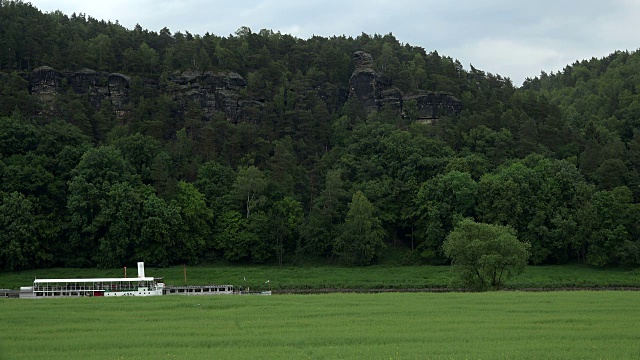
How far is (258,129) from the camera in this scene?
130 meters

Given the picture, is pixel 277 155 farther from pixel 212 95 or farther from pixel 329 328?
pixel 329 328

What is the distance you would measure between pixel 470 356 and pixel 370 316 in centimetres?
1326

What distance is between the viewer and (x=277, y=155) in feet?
378

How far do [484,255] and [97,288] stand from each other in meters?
41.1

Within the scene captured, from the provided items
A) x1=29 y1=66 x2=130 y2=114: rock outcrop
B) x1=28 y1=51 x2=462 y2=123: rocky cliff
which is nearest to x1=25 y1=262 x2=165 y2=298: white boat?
x1=28 y1=51 x2=462 y2=123: rocky cliff

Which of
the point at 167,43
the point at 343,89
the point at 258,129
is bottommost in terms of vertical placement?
the point at 258,129

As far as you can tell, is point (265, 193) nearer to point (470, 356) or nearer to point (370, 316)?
point (370, 316)

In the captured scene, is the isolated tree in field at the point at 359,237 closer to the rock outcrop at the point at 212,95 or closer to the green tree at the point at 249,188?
the green tree at the point at 249,188

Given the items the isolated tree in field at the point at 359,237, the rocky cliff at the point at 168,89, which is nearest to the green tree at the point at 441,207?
the isolated tree in field at the point at 359,237

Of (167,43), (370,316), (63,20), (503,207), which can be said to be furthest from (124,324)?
(63,20)

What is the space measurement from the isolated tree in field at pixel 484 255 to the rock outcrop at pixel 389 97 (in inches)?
2932

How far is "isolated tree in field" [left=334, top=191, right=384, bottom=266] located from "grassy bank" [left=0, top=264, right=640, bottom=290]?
2.05 m

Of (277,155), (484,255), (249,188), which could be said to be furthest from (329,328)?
(277,155)

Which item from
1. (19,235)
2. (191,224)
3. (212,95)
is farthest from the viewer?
(212,95)
